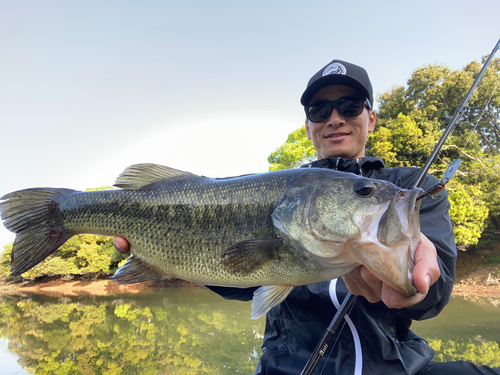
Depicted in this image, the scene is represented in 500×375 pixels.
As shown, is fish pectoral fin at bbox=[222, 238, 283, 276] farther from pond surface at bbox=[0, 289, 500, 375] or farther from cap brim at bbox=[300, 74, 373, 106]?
pond surface at bbox=[0, 289, 500, 375]

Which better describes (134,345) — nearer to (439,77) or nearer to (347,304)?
(347,304)

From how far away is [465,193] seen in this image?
16516 mm

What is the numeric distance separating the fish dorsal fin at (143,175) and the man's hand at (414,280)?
1.44 m

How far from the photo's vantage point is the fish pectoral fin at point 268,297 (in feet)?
5.58

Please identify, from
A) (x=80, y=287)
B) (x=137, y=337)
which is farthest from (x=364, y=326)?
(x=80, y=287)

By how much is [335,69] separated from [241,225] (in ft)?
7.32

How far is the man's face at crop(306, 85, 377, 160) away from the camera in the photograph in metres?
3.25

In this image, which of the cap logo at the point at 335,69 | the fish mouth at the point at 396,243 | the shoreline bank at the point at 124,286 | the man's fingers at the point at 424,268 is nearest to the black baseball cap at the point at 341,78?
the cap logo at the point at 335,69

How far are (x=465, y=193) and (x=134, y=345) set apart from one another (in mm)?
18764

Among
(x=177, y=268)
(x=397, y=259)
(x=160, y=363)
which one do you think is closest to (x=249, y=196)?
(x=177, y=268)

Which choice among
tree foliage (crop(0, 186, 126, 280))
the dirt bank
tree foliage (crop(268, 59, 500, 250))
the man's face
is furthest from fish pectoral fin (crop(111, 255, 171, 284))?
tree foliage (crop(0, 186, 126, 280))

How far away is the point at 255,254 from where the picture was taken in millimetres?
1711

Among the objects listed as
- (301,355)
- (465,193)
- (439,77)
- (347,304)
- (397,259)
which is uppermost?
(439,77)

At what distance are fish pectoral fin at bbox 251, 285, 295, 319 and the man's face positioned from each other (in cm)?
209
